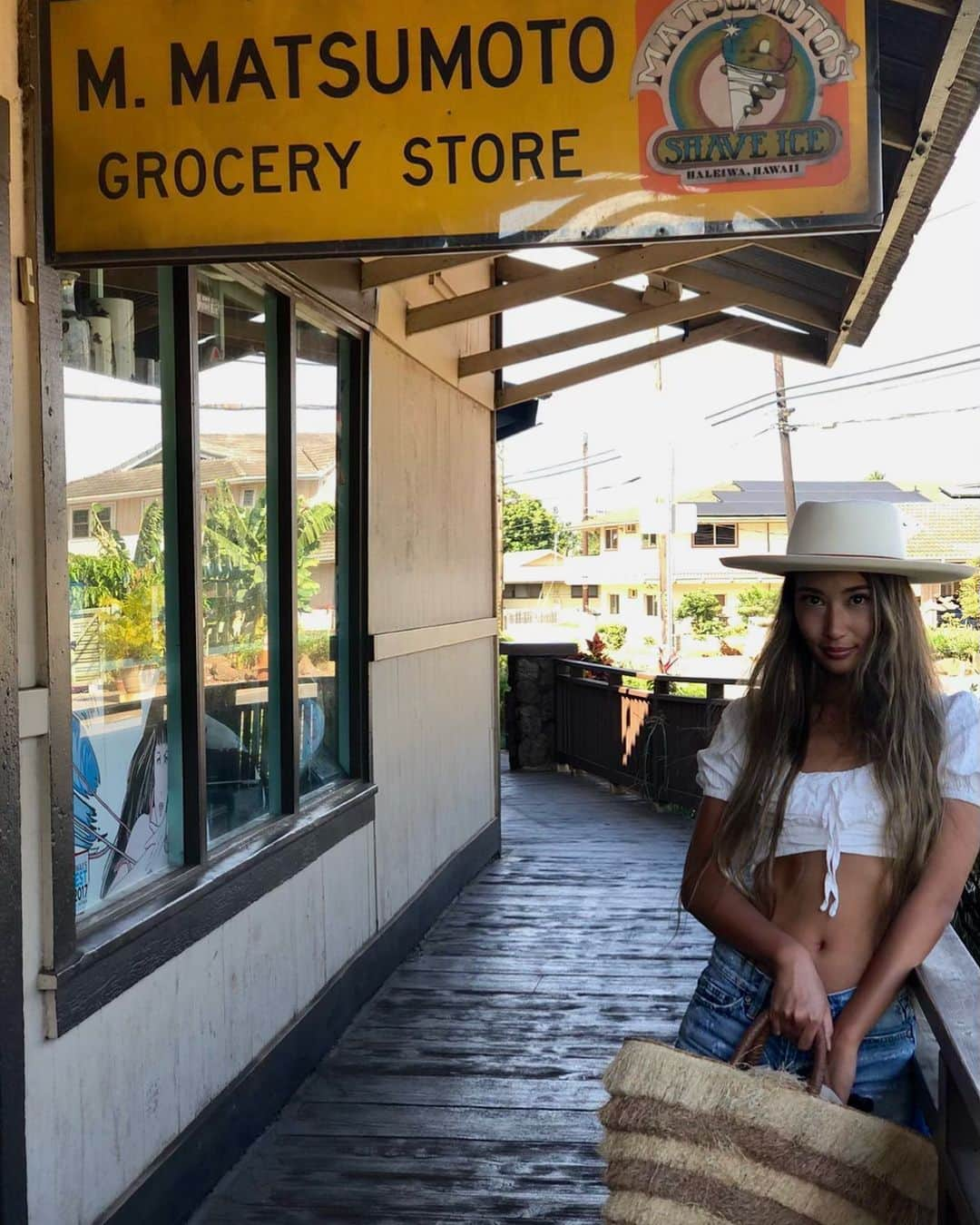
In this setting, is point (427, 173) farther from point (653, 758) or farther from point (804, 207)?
point (653, 758)

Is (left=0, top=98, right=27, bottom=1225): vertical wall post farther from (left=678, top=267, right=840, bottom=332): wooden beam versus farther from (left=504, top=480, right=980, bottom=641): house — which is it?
(left=504, top=480, right=980, bottom=641): house

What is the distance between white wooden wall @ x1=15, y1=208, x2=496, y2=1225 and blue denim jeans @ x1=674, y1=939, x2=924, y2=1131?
1.39 metres

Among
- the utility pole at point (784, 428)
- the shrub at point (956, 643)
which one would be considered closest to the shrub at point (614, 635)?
the shrub at point (956, 643)

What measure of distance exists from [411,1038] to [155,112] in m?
3.69

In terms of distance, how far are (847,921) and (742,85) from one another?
1518 mm

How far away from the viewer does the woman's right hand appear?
2088 millimetres

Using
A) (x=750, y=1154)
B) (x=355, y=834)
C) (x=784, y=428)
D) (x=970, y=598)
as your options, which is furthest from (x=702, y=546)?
(x=750, y=1154)

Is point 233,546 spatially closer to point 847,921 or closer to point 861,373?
point 847,921

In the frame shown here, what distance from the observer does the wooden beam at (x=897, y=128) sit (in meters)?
3.94

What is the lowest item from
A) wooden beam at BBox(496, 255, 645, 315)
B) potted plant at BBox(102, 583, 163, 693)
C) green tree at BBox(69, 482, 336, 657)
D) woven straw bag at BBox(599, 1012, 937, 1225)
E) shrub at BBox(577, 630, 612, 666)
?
shrub at BBox(577, 630, 612, 666)

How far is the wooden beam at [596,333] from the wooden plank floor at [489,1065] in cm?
305

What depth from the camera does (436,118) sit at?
8.38 ft

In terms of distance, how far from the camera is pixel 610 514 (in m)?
61.1

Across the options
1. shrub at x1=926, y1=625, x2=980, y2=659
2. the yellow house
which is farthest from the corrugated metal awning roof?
the yellow house
